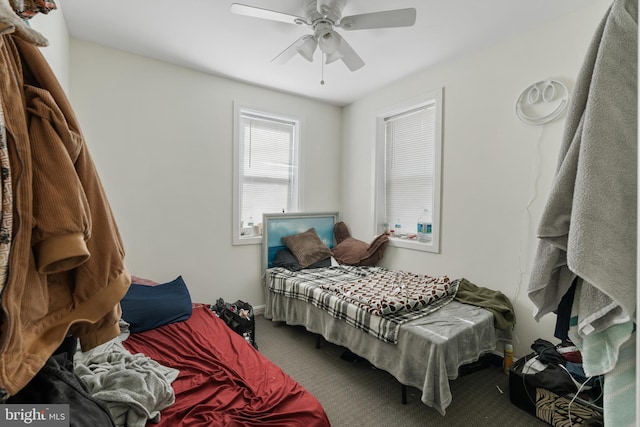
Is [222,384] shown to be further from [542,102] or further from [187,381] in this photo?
[542,102]

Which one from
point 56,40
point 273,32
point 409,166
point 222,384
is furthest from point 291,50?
point 222,384

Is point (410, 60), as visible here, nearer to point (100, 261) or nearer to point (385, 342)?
point (385, 342)

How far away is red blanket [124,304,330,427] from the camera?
1.30 metres

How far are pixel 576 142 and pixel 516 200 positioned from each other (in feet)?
6.59

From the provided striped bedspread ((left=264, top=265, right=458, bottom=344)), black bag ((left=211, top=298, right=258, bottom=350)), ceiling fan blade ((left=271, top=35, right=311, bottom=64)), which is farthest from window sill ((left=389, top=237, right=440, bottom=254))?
ceiling fan blade ((left=271, top=35, right=311, bottom=64))

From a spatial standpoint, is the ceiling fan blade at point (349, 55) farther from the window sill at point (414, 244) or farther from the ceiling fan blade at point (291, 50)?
the window sill at point (414, 244)

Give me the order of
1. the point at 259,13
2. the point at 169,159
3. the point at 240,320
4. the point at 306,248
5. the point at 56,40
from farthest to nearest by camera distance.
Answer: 1. the point at 306,248
2. the point at 169,159
3. the point at 240,320
4. the point at 56,40
5. the point at 259,13

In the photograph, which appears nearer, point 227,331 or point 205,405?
point 205,405

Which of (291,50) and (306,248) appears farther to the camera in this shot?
(306,248)

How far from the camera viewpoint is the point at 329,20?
202cm

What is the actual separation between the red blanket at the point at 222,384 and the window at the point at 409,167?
2067mm

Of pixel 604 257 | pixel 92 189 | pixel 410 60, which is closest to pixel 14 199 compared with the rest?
pixel 92 189

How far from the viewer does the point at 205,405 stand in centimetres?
137

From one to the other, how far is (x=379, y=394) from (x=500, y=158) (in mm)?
2092
